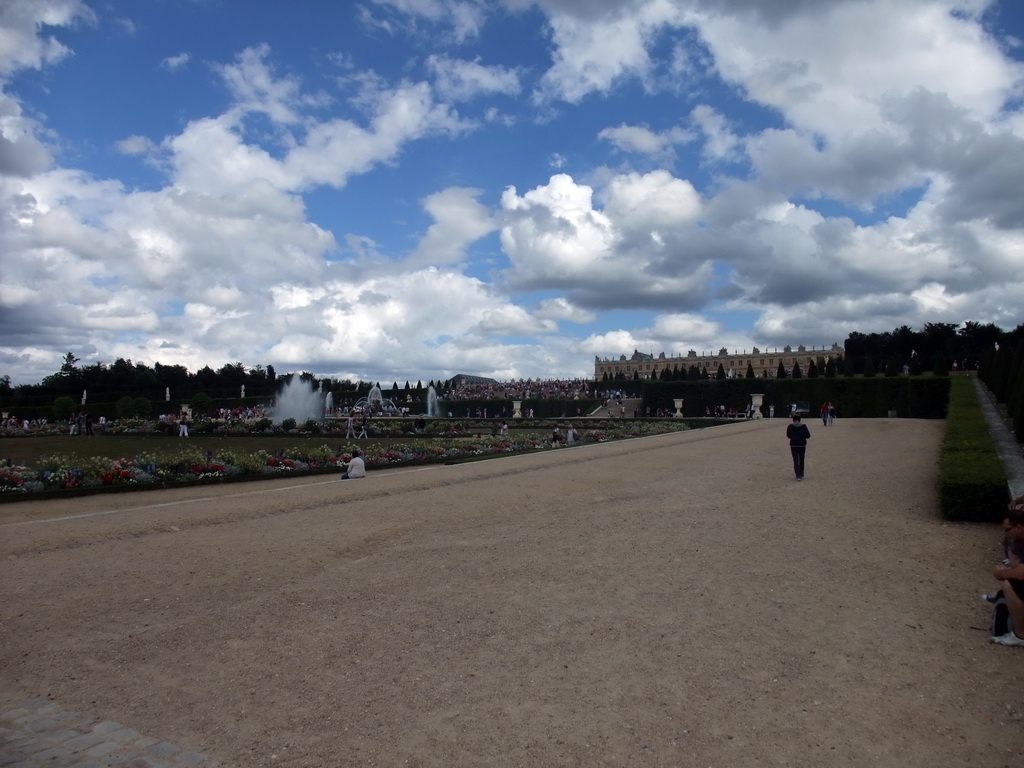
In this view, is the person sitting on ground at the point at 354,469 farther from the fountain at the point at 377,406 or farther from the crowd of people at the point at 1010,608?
the fountain at the point at 377,406

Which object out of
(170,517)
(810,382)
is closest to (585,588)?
(170,517)

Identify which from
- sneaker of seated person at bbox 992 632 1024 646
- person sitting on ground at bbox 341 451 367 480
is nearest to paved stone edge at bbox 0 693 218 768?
sneaker of seated person at bbox 992 632 1024 646

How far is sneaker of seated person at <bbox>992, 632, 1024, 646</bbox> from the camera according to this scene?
15.2 ft

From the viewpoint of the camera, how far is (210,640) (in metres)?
5.07

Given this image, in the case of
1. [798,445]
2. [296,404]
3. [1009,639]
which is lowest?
[1009,639]

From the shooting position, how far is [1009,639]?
15.3 feet

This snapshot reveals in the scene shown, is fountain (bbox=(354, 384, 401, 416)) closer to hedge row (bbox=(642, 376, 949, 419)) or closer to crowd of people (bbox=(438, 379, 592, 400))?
crowd of people (bbox=(438, 379, 592, 400))

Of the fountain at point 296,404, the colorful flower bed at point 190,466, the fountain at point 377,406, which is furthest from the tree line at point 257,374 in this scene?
the colorful flower bed at point 190,466

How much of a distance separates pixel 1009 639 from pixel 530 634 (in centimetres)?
321

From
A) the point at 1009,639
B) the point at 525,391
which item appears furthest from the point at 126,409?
the point at 1009,639

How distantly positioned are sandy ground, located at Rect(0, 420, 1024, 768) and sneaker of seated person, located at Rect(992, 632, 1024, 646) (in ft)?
0.29

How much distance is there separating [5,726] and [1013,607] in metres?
6.18

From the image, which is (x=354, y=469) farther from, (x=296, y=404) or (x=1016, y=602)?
(x=296, y=404)

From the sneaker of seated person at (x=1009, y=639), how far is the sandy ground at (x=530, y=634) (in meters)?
0.09
